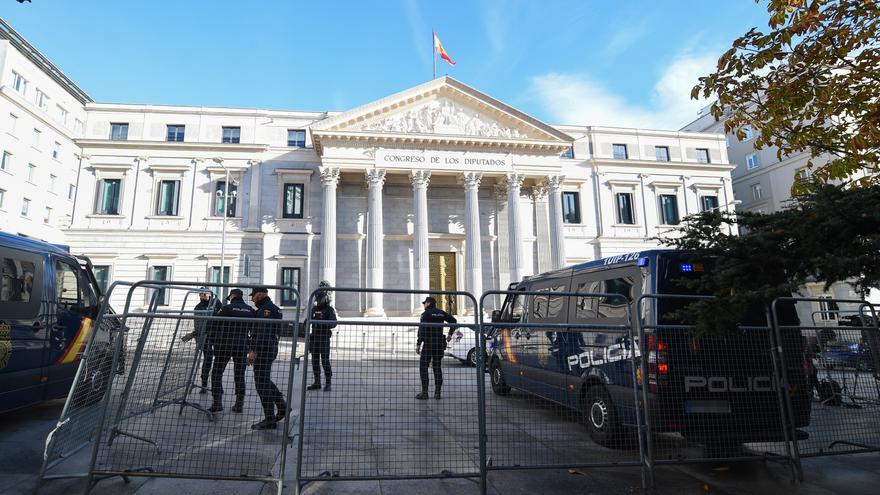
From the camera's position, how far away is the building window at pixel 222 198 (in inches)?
1147

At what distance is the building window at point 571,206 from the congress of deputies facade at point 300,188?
1.49m

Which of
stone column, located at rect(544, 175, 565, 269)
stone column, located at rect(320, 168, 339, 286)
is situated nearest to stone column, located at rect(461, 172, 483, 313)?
stone column, located at rect(544, 175, 565, 269)

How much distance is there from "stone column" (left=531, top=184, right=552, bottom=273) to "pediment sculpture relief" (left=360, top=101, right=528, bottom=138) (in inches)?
151

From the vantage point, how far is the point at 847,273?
13.4 feet

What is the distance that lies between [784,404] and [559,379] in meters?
2.41

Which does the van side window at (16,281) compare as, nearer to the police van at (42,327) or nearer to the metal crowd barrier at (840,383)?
the police van at (42,327)

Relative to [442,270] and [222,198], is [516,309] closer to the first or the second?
[442,270]

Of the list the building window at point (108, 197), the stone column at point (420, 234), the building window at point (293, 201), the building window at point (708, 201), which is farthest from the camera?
the building window at point (708, 201)

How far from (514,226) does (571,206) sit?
745cm

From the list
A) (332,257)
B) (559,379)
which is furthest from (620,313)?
(332,257)

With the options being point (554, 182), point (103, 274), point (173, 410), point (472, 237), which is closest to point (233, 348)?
point (173, 410)

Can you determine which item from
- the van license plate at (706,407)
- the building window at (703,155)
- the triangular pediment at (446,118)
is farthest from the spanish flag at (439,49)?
the van license plate at (706,407)

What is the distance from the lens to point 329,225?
2714 centimetres

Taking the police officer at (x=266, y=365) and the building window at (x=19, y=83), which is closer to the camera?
the police officer at (x=266, y=365)
